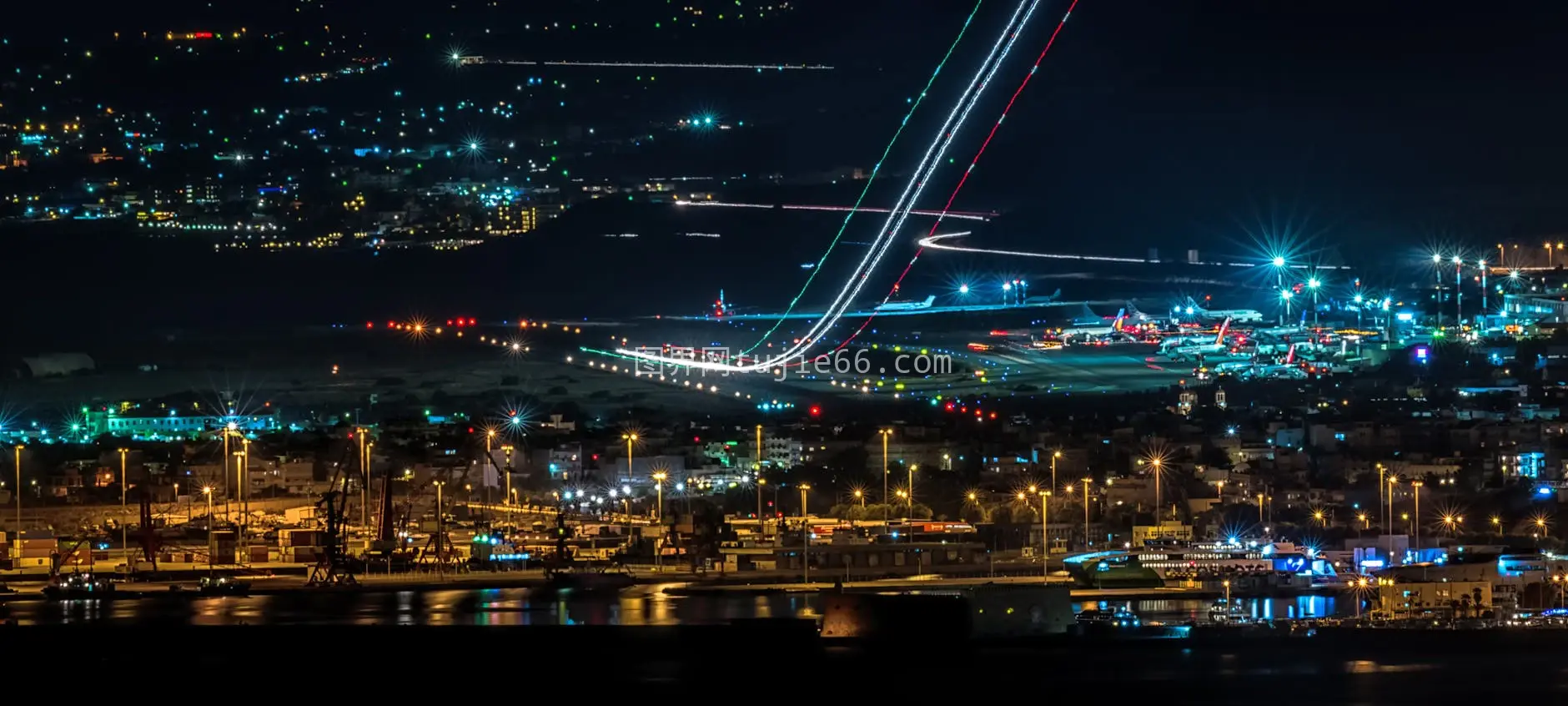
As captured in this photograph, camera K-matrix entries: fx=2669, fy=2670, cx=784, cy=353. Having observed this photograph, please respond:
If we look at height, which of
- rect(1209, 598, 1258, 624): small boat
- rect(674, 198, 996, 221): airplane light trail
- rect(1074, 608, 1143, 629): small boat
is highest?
rect(674, 198, 996, 221): airplane light trail

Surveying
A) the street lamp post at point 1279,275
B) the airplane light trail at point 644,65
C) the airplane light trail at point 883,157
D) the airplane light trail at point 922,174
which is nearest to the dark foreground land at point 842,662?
the airplane light trail at point 922,174

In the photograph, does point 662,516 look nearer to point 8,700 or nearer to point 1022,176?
point 8,700

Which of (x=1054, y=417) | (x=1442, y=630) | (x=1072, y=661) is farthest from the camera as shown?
(x=1054, y=417)

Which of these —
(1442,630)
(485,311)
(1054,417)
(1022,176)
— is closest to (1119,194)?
(1022,176)

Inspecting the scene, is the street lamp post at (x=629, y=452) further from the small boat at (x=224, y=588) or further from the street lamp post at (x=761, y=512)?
the small boat at (x=224, y=588)

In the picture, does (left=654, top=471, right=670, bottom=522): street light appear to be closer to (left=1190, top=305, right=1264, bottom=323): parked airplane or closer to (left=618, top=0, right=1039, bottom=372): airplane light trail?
(left=618, top=0, right=1039, bottom=372): airplane light trail

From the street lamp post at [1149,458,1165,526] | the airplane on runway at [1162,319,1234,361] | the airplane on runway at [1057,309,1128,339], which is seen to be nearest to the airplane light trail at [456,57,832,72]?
the airplane on runway at [1057,309,1128,339]

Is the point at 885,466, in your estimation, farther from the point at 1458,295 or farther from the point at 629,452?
the point at 1458,295
